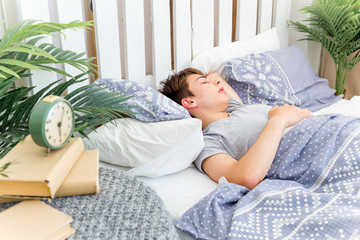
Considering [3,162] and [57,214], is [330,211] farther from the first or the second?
[3,162]

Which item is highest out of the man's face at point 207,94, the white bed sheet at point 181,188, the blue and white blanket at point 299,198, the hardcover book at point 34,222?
the hardcover book at point 34,222

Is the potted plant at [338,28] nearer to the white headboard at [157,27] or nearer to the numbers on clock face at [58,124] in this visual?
the white headboard at [157,27]

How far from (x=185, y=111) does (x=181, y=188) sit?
29 centimetres

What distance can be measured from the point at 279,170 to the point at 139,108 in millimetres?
502

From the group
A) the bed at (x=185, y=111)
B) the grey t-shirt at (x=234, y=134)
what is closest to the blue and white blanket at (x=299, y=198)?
the bed at (x=185, y=111)

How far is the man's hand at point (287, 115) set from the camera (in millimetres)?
1355

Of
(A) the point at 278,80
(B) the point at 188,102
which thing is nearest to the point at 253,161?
(B) the point at 188,102

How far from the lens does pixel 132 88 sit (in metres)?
1.32

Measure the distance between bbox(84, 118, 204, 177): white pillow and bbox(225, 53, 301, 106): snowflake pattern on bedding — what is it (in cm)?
63

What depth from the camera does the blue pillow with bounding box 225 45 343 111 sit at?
1.79m

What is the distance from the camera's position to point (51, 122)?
0.76m

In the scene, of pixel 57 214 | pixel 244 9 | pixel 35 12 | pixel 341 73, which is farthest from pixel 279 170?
pixel 341 73

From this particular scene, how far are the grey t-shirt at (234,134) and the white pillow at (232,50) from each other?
403 millimetres

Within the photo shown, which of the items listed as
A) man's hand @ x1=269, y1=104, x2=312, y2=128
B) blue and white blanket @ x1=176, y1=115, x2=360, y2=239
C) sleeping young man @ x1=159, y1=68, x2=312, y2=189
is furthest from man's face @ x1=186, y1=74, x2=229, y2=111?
blue and white blanket @ x1=176, y1=115, x2=360, y2=239
